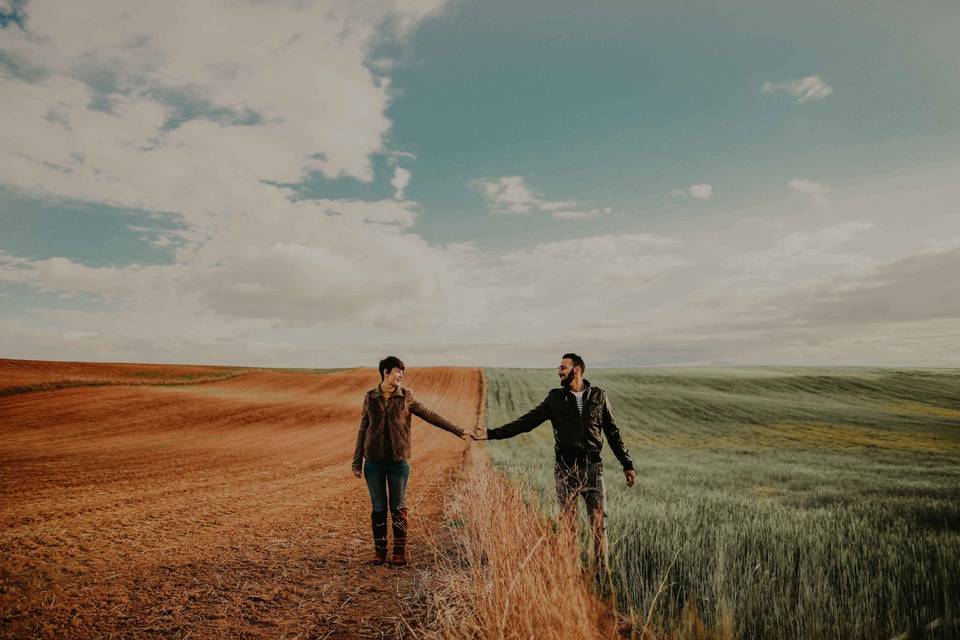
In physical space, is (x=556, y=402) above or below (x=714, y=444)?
above

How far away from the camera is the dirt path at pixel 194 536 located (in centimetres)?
470

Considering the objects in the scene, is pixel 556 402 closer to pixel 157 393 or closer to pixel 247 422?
pixel 247 422

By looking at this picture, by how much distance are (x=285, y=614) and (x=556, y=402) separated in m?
3.46

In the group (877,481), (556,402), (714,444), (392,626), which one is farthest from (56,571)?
(714,444)

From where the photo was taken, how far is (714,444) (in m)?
27.4

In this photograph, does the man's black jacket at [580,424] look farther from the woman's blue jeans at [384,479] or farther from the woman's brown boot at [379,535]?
the woman's brown boot at [379,535]

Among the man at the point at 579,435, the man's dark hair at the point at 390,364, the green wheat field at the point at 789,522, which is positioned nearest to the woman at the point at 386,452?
the man's dark hair at the point at 390,364

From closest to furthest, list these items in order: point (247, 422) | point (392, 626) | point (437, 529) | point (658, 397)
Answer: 1. point (392, 626)
2. point (437, 529)
3. point (247, 422)
4. point (658, 397)

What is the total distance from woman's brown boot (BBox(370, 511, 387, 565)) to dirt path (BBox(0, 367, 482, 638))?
196mm

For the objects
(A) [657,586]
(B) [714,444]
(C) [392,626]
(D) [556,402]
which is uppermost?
(D) [556,402]

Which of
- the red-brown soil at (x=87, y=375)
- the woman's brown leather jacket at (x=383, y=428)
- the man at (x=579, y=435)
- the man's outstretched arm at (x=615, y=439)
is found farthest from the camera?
the red-brown soil at (x=87, y=375)

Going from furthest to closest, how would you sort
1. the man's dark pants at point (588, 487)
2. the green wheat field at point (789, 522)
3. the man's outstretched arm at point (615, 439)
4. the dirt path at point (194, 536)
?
the man's outstretched arm at point (615, 439), the man's dark pants at point (588, 487), the dirt path at point (194, 536), the green wheat field at point (789, 522)

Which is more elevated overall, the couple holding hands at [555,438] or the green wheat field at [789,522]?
the couple holding hands at [555,438]

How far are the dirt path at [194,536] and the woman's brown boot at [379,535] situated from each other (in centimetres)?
20
